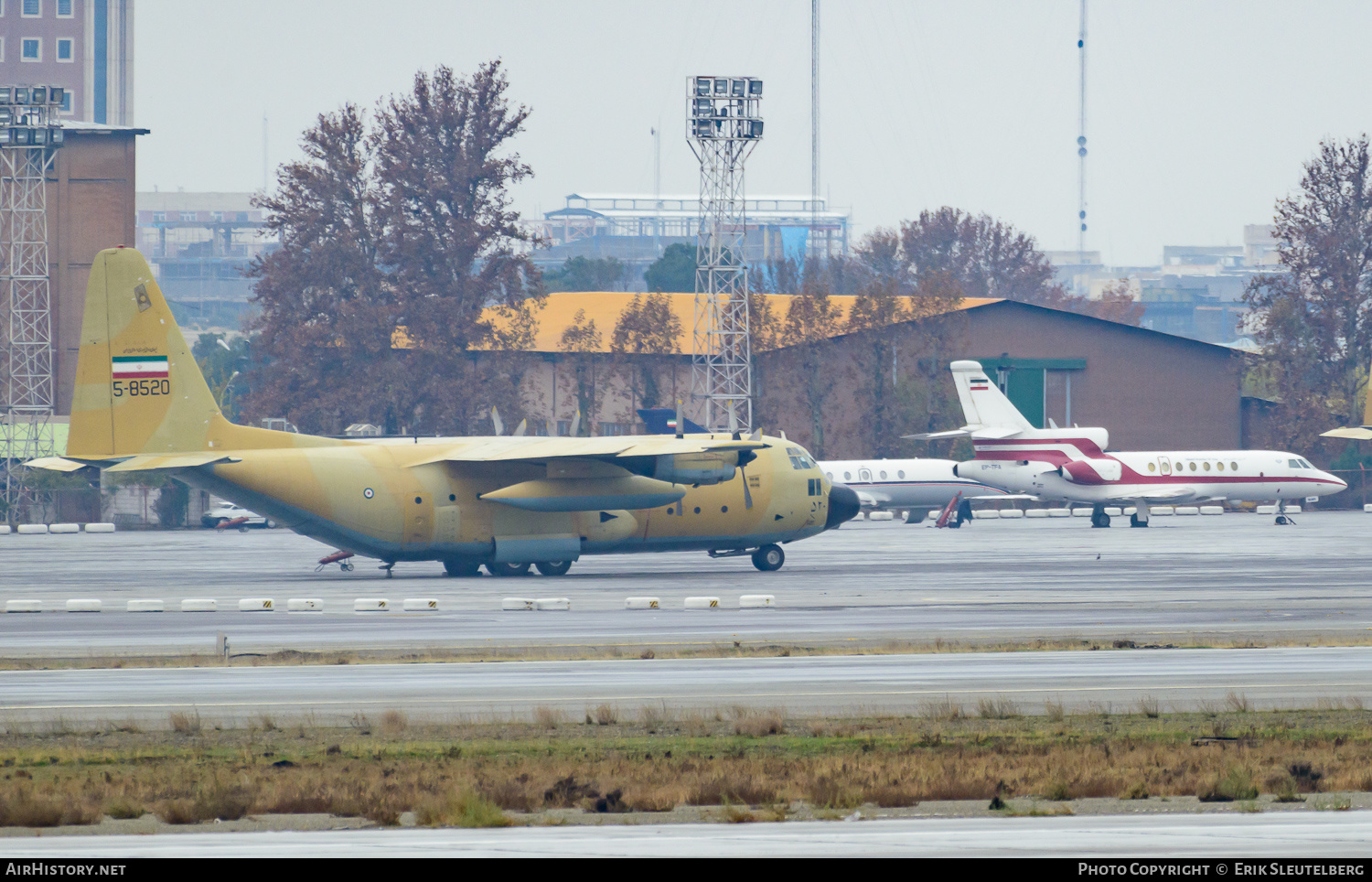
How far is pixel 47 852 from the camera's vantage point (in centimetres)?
1126

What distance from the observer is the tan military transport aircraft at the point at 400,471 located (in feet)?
138

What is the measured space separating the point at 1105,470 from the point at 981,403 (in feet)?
21.8

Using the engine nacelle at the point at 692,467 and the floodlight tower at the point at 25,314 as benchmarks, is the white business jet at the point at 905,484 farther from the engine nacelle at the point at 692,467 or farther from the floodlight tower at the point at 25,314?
the floodlight tower at the point at 25,314

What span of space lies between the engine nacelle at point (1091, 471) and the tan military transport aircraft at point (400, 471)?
89.3 ft

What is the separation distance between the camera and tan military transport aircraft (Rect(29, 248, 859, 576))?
138 feet

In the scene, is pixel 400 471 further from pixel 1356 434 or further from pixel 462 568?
pixel 1356 434

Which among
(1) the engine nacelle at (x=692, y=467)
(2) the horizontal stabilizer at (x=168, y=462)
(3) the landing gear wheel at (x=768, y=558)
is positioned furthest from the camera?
(3) the landing gear wheel at (x=768, y=558)

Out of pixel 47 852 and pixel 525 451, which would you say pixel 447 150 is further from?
pixel 47 852

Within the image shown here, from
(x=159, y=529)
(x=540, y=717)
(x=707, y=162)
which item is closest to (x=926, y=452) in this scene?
(x=707, y=162)

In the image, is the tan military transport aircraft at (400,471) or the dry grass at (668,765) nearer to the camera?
the dry grass at (668,765)

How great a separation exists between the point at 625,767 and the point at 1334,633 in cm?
1865

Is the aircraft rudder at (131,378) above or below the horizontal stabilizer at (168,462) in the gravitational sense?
above

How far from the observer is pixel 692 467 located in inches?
1737

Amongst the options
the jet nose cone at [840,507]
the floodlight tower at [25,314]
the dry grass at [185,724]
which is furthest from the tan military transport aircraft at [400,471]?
the floodlight tower at [25,314]
